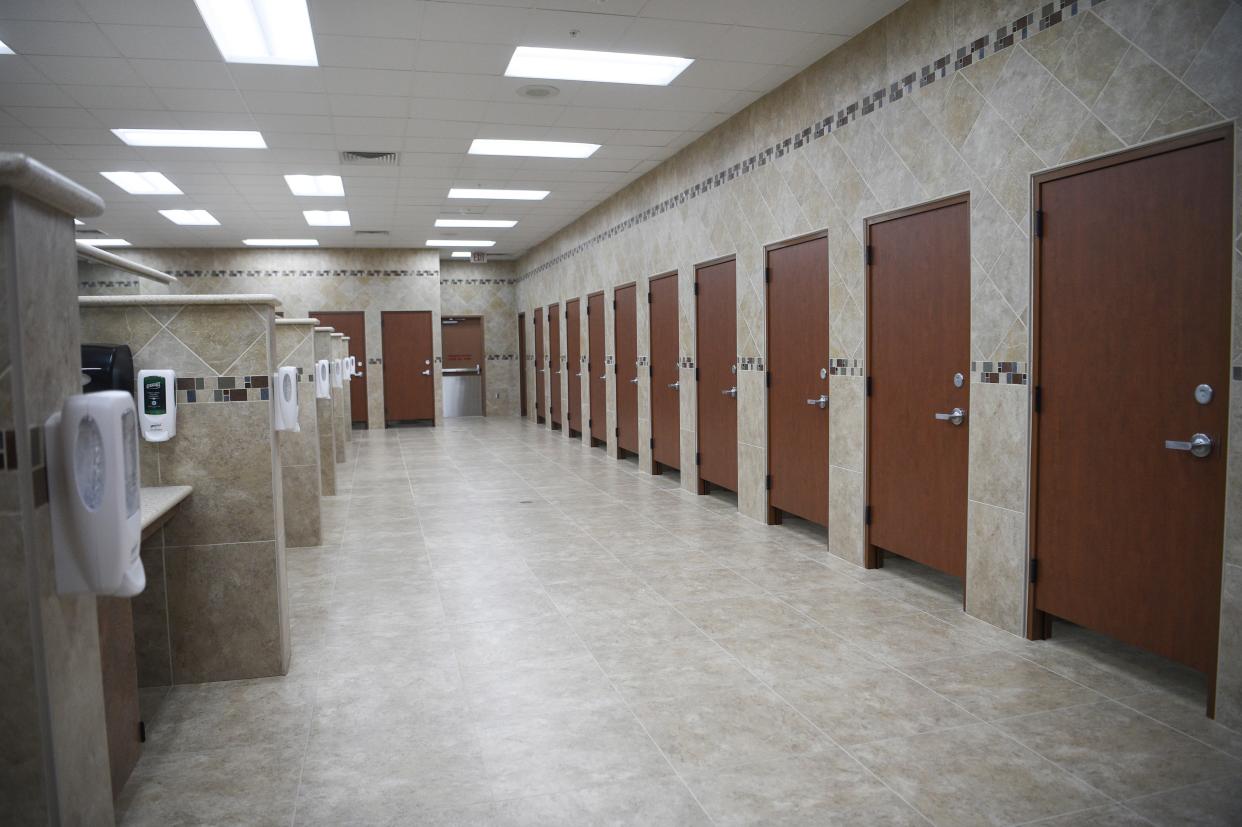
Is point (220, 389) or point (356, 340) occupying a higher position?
point (356, 340)

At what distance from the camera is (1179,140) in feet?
10.0

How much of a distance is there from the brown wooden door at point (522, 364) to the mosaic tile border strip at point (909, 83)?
861 cm

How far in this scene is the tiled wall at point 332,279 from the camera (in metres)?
14.3

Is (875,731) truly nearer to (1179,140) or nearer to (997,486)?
(997,486)

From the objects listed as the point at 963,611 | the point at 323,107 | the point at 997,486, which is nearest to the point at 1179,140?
the point at 997,486

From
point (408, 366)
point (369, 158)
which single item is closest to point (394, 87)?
point (369, 158)

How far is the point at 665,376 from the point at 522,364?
8.39 meters

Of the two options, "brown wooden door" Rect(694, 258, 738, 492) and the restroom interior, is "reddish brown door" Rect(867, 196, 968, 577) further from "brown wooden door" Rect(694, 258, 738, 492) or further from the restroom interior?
"brown wooden door" Rect(694, 258, 738, 492)

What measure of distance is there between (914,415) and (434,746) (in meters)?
3.10

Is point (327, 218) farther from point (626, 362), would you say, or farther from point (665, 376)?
point (665, 376)

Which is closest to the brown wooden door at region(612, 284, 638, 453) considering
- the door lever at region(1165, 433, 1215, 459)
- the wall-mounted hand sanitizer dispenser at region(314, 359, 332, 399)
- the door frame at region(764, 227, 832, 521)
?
the door frame at region(764, 227, 832, 521)

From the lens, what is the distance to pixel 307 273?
14625 millimetres

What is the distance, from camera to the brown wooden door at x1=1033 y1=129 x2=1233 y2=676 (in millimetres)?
2998

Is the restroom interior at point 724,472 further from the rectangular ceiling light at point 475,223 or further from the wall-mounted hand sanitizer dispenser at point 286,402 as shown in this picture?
the rectangular ceiling light at point 475,223
